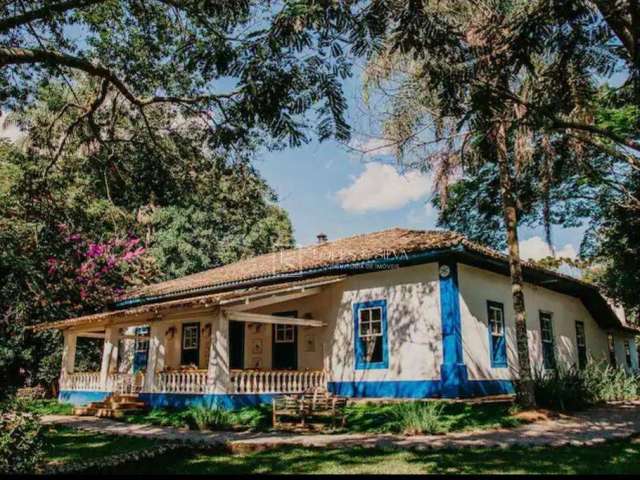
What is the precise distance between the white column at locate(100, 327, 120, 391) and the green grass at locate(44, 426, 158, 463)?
18.1 ft

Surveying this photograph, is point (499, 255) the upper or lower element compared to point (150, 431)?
upper

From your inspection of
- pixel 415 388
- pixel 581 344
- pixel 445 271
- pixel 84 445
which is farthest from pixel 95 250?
pixel 581 344

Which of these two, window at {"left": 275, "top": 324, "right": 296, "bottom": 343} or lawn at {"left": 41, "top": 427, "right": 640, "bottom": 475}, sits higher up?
window at {"left": 275, "top": 324, "right": 296, "bottom": 343}

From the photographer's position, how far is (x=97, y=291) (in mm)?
21516

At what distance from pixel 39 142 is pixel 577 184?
16923 millimetres

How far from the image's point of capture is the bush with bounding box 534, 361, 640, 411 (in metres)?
12.2

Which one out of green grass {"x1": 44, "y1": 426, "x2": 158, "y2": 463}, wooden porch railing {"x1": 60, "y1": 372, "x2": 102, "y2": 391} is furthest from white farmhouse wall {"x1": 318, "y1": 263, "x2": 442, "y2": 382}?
wooden porch railing {"x1": 60, "y1": 372, "x2": 102, "y2": 391}

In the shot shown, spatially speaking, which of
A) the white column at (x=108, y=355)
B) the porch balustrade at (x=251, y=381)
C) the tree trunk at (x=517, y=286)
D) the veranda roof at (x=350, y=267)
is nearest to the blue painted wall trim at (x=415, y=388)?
the porch balustrade at (x=251, y=381)

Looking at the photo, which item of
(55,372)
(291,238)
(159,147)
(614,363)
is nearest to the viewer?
(159,147)

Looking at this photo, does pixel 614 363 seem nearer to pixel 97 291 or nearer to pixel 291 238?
pixel 291 238

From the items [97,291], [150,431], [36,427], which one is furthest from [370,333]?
[97,291]

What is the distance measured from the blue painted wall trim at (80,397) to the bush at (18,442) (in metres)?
10.7

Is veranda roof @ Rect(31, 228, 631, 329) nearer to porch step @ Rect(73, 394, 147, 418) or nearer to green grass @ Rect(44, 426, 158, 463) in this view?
porch step @ Rect(73, 394, 147, 418)

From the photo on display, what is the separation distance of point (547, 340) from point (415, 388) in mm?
6874
